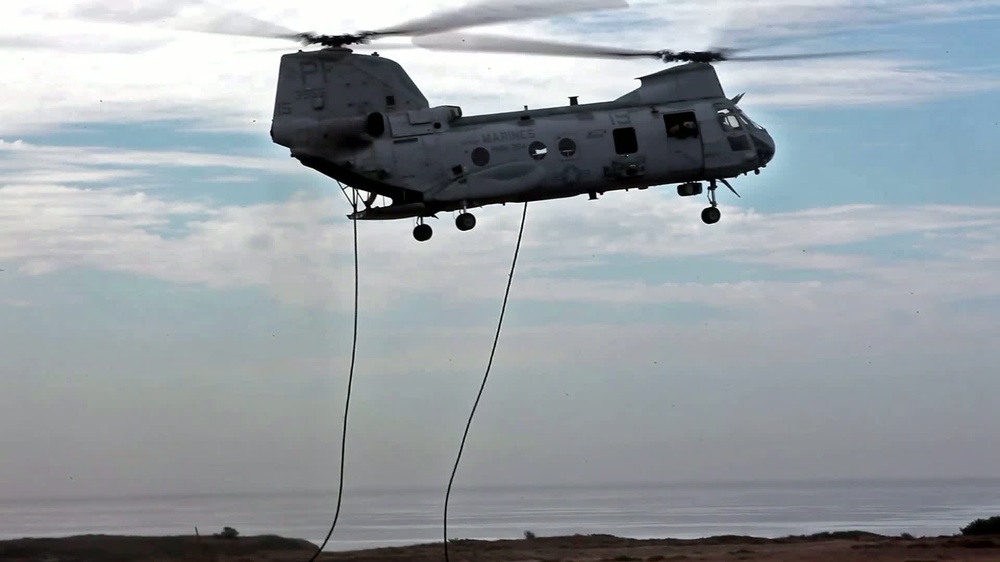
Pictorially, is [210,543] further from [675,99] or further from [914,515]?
[914,515]

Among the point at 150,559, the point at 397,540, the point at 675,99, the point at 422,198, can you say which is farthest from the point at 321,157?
the point at 397,540

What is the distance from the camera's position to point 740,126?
3631cm

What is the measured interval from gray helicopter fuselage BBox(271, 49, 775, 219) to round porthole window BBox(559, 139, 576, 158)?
2cm

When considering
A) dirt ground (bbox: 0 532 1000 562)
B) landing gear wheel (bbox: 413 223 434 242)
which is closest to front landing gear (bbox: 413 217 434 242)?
landing gear wheel (bbox: 413 223 434 242)

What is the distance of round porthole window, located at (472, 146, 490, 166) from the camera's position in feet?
110

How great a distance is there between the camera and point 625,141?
3462 centimetres

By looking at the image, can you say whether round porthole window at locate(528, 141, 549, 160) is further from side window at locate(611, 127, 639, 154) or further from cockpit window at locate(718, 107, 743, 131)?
cockpit window at locate(718, 107, 743, 131)

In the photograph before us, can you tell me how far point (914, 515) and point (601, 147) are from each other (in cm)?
7378

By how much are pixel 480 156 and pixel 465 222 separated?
161cm

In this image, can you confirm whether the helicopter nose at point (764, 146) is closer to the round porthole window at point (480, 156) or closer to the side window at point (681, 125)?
the side window at point (681, 125)

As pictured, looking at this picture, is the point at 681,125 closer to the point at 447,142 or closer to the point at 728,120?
the point at 728,120

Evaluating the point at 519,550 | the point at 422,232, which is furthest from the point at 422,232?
the point at 519,550

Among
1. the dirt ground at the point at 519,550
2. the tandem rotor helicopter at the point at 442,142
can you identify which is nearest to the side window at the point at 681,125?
the tandem rotor helicopter at the point at 442,142

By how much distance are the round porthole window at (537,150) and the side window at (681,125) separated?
3406mm
